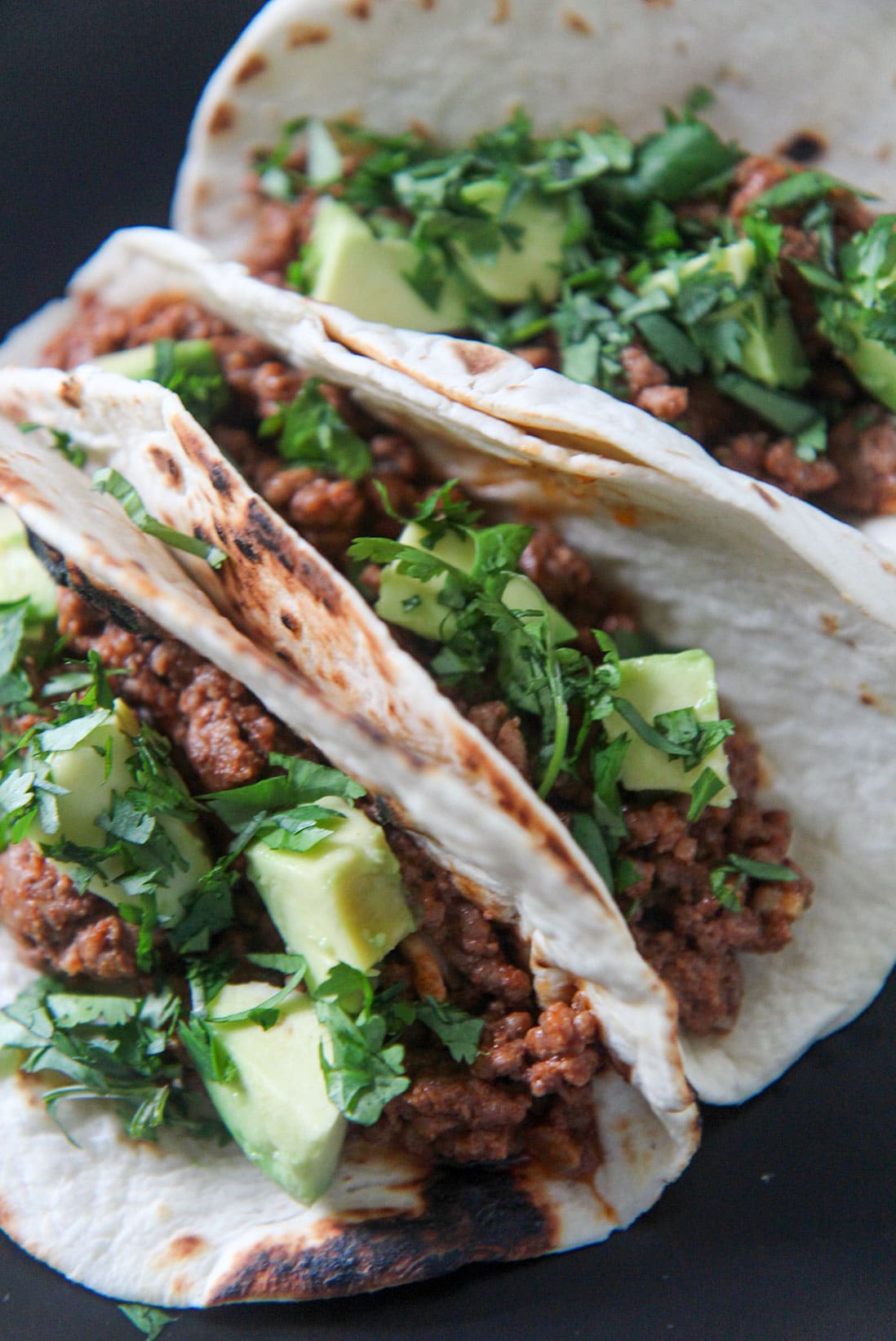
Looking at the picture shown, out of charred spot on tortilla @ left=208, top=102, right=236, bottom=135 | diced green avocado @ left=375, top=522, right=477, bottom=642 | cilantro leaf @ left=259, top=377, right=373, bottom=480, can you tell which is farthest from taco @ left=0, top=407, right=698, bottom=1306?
charred spot on tortilla @ left=208, top=102, right=236, bottom=135

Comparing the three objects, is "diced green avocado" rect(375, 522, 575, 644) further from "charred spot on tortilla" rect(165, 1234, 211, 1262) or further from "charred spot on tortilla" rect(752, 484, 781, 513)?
"charred spot on tortilla" rect(165, 1234, 211, 1262)

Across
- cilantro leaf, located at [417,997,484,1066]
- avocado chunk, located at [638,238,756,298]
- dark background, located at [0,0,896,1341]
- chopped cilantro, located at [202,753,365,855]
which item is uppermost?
avocado chunk, located at [638,238,756,298]

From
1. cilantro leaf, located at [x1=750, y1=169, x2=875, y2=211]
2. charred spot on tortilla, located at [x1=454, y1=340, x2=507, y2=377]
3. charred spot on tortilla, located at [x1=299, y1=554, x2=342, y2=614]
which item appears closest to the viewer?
charred spot on tortilla, located at [x1=299, y1=554, x2=342, y2=614]

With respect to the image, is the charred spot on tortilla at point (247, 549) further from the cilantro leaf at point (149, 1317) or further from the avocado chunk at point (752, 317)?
the cilantro leaf at point (149, 1317)

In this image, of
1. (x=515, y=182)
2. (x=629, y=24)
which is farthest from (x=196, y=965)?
(x=629, y=24)

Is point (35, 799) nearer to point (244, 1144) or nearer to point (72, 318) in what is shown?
point (244, 1144)

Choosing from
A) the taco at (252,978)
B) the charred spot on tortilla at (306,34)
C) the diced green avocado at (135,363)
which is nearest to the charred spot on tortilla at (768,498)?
the taco at (252,978)
